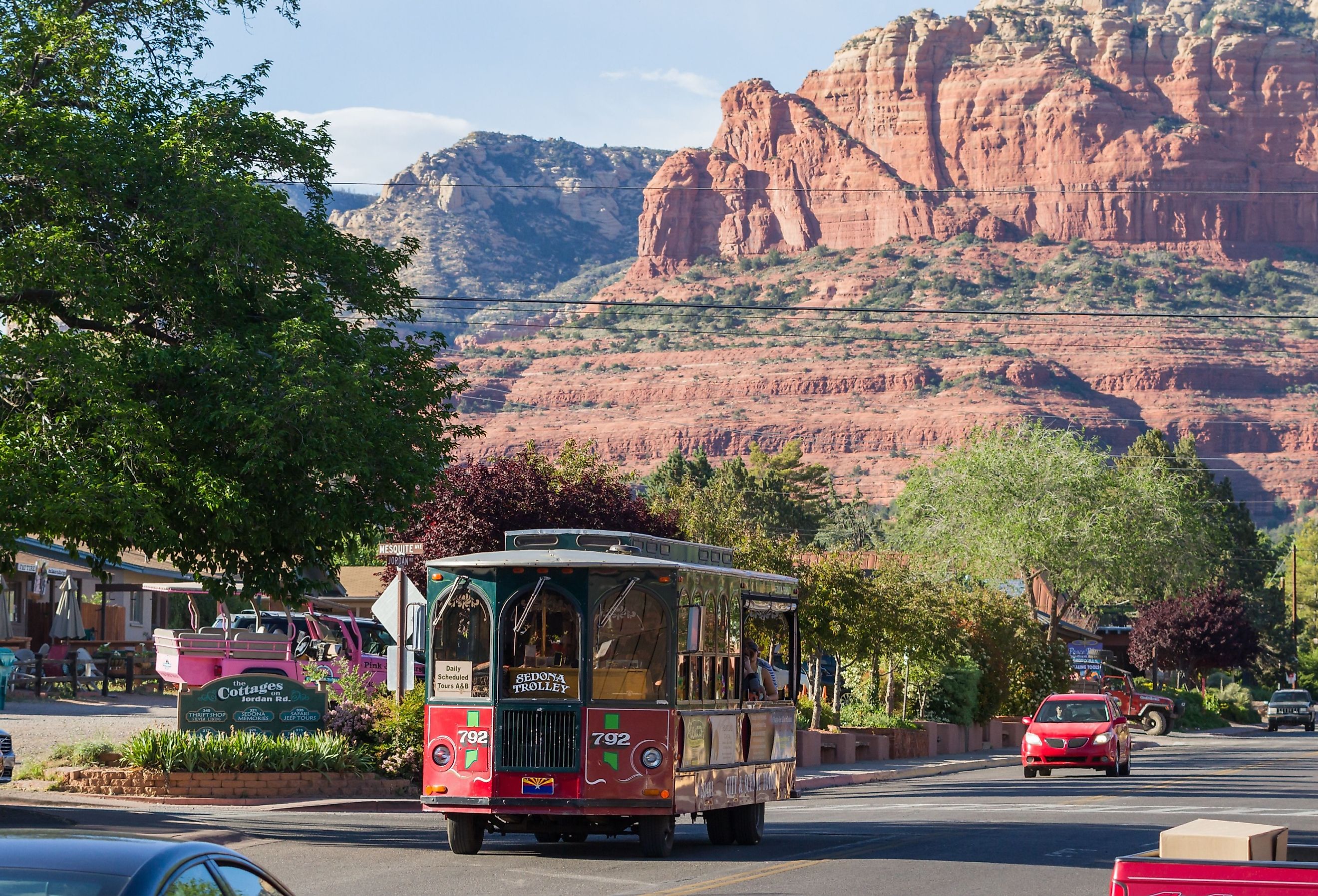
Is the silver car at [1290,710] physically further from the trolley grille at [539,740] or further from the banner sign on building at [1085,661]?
the trolley grille at [539,740]

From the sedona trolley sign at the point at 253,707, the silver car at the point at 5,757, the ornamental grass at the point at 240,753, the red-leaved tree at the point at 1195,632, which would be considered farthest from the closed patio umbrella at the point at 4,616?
the red-leaved tree at the point at 1195,632

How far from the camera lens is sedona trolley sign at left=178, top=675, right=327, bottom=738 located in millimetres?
20391

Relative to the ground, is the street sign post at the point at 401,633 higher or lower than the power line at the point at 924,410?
lower

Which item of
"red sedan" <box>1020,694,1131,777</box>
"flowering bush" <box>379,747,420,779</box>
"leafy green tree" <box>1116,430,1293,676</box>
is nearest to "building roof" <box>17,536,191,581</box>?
"flowering bush" <box>379,747,420,779</box>

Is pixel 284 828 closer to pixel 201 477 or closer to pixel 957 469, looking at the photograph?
pixel 201 477

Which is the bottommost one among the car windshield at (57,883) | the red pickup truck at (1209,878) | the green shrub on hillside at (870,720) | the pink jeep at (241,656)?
the green shrub on hillside at (870,720)

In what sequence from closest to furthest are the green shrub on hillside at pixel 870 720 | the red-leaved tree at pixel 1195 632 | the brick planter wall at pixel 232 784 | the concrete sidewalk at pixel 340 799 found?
the concrete sidewalk at pixel 340 799 → the brick planter wall at pixel 232 784 → the green shrub on hillside at pixel 870 720 → the red-leaved tree at pixel 1195 632

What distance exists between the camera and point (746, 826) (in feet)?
55.7

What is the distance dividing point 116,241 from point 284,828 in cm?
635

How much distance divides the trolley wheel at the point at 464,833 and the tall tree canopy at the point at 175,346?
3168 millimetres

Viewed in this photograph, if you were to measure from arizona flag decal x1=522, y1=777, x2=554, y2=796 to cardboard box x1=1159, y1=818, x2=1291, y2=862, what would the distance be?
347 inches

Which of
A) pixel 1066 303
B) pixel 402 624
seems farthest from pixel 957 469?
pixel 1066 303

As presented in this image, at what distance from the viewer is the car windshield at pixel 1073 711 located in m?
31.4

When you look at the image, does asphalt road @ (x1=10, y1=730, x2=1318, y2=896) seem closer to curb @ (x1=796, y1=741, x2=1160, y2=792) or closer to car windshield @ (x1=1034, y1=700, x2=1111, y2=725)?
curb @ (x1=796, y1=741, x2=1160, y2=792)
